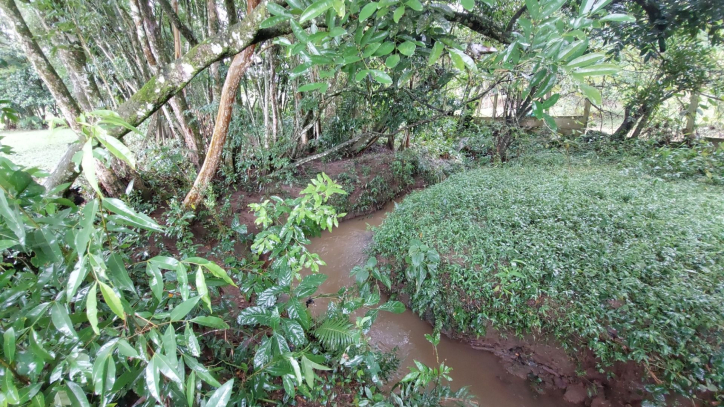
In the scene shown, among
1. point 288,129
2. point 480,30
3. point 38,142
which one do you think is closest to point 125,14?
point 288,129

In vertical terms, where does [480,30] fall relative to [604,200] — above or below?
above

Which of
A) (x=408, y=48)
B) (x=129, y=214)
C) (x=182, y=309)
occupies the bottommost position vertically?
(x=182, y=309)

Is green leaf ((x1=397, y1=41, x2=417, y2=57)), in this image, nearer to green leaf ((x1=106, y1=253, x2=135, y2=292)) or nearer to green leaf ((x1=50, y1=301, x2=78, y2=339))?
green leaf ((x1=106, y1=253, x2=135, y2=292))

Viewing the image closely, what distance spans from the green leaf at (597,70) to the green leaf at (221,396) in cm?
127

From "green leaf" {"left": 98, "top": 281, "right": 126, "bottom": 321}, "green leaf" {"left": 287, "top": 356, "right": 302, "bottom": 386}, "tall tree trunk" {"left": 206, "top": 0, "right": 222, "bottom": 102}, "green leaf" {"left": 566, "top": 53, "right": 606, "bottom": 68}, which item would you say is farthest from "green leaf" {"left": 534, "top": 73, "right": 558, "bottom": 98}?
"tall tree trunk" {"left": 206, "top": 0, "right": 222, "bottom": 102}

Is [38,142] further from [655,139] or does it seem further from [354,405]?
[655,139]

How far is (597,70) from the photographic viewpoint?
A: 2.55 ft

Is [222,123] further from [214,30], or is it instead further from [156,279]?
[156,279]

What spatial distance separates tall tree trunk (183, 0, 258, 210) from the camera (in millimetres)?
2836

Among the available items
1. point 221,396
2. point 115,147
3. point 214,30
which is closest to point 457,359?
point 221,396

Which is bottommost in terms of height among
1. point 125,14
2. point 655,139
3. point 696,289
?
point 696,289

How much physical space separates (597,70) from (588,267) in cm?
188

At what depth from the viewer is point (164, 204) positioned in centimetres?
355

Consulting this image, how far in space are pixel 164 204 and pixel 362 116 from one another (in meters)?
3.40
